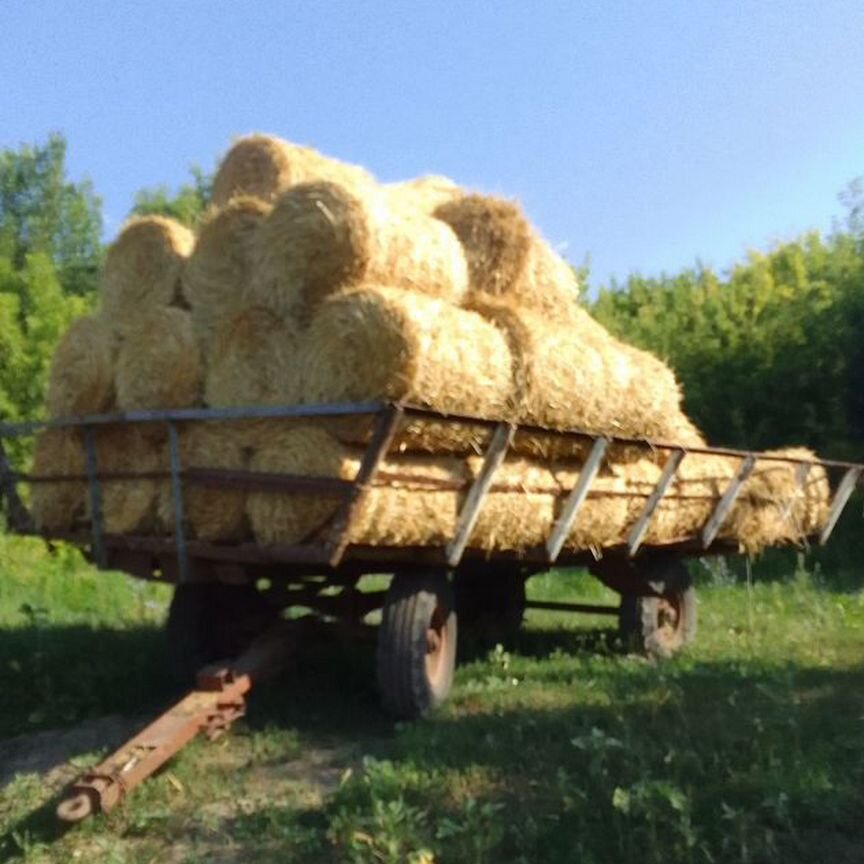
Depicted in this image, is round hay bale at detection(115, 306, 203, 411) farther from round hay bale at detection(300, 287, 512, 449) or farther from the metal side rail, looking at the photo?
the metal side rail

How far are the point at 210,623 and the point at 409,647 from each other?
1.81 metres

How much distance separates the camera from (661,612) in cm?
987

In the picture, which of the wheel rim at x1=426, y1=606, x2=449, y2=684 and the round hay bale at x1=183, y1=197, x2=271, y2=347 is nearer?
the round hay bale at x1=183, y1=197, x2=271, y2=347

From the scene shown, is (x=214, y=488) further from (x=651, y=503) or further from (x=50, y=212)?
(x=50, y=212)

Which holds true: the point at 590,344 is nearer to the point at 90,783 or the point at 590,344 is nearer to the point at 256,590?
the point at 256,590

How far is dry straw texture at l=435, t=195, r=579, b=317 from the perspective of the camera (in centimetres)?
774

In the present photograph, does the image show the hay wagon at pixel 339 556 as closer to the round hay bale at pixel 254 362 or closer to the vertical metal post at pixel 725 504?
the vertical metal post at pixel 725 504

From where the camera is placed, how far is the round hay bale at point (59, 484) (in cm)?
776

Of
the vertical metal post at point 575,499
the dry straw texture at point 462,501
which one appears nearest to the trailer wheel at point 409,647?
the dry straw texture at point 462,501

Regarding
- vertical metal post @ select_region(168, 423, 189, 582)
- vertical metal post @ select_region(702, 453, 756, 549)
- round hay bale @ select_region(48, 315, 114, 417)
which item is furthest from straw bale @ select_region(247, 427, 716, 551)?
vertical metal post @ select_region(702, 453, 756, 549)

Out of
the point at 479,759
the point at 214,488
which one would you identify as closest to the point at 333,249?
the point at 214,488

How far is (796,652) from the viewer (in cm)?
905

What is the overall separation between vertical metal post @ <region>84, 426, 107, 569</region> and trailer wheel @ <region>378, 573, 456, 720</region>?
171cm

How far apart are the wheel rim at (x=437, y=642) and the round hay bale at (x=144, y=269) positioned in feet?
7.92
